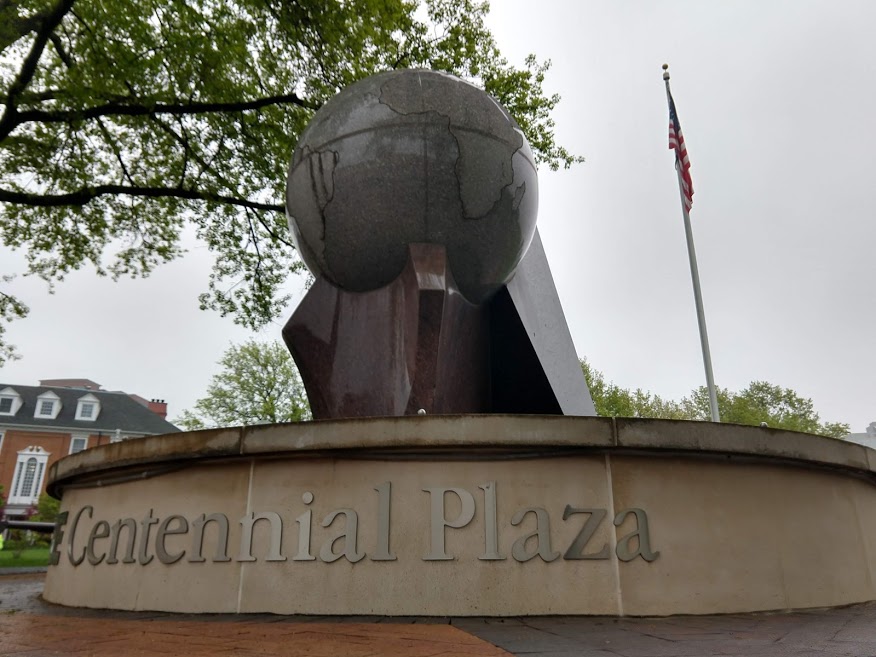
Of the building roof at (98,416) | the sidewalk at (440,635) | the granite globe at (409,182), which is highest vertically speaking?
the building roof at (98,416)

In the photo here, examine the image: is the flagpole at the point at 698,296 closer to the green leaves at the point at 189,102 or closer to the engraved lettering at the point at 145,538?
the green leaves at the point at 189,102

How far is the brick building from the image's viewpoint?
43.2 meters

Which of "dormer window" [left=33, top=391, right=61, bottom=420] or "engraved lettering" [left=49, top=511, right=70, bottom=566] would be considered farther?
"dormer window" [left=33, top=391, right=61, bottom=420]

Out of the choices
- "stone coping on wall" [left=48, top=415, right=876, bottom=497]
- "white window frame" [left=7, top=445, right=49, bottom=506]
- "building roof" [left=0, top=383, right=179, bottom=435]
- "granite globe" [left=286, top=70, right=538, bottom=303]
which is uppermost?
"building roof" [left=0, top=383, right=179, bottom=435]

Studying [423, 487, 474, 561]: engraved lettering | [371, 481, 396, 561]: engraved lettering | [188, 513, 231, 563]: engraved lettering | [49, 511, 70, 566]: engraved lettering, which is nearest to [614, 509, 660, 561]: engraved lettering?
[423, 487, 474, 561]: engraved lettering

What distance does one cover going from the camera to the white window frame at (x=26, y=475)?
4288 centimetres

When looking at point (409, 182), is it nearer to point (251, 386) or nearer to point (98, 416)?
point (251, 386)

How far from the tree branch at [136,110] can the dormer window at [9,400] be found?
44291mm

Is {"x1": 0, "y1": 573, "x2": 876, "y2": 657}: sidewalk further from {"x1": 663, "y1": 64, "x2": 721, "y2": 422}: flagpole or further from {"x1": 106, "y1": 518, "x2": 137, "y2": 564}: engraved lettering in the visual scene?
{"x1": 663, "y1": 64, "x2": 721, "y2": 422}: flagpole

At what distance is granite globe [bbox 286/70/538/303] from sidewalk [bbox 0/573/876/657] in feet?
9.62

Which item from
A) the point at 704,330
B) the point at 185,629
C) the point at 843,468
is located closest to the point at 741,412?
the point at 704,330

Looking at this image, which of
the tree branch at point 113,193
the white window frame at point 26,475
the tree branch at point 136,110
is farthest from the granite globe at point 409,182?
the white window frame at point 26,475

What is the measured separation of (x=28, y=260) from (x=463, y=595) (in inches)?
551

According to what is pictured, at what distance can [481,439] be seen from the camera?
3619 mm
